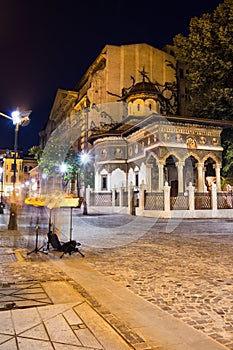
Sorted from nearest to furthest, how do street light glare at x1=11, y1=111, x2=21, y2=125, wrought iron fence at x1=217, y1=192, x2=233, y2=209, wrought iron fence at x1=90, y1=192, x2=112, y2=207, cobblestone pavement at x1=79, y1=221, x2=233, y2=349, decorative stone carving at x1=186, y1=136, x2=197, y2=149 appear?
cobblestone pavement at x1=79, y1=221, x2=233, y2=349
street light glare at x1=11, y1=111, x2=21, y2=125
wrought iron fence at x1=217, y1=192, x2=233, y2=209
decorative stone carving at x1=186, y1=136, x2=197, y2=149
wrought iron fence at x1=90, y1=192, x2=112, y2=207

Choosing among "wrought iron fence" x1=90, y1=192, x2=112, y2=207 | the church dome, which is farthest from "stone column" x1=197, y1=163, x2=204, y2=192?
the church dome

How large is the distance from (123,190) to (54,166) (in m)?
13.5

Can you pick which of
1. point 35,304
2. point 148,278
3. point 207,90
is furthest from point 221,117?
point 35,304

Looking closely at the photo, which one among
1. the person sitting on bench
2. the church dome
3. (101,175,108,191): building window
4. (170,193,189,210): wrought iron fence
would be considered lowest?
the person sitting on bench

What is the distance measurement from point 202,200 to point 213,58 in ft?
43.7

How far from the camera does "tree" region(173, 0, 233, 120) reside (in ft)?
85.4

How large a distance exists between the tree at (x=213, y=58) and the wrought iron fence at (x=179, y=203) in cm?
1094

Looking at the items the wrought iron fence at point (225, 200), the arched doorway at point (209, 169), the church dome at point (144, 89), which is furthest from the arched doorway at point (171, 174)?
the church dome at point (144, 89)

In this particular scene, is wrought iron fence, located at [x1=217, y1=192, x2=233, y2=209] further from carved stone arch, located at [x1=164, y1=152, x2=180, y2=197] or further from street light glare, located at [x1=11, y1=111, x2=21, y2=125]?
street light glare, located at [x1=11, y1=111, x2=21, y2=125]

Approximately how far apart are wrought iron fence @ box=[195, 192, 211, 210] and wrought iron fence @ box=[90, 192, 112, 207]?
10071 millimetres

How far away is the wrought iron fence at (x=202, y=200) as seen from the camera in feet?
70.1

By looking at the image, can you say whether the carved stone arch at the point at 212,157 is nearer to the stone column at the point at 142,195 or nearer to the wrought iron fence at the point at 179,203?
the wrought iron fence at the point at 179,203

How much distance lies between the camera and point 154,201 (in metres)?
21.5

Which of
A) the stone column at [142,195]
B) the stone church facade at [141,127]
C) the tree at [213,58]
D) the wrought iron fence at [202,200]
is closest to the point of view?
the wrought iron fence at [202,200]
